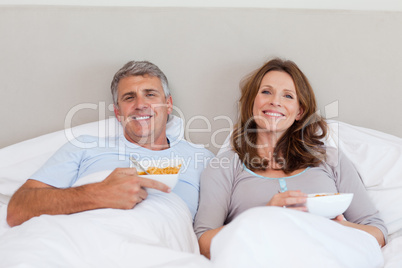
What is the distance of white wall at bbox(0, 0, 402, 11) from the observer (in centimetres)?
192

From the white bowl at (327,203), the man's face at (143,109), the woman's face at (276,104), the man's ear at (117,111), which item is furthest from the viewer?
the man's ear at (117,111)

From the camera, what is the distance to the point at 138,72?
1.77 m

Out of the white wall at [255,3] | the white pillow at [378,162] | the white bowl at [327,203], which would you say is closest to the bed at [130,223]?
the white pillow at [378,162]


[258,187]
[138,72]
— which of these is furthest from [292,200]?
[138,72]

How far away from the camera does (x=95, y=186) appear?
136 cm

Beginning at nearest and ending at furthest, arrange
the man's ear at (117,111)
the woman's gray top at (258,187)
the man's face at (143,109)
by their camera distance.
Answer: the woman's gray top at (258,187) → the man's face at (143,109) → the man's ear at (117,111)

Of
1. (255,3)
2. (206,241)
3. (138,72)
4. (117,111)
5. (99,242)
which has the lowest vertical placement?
(206,241)

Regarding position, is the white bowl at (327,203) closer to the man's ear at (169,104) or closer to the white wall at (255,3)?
the man's ear at (169,104)

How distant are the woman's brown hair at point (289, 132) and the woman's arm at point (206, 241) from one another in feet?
1.26

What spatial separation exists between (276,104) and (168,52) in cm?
62

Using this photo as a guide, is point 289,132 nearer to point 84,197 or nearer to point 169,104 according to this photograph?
point 169,104

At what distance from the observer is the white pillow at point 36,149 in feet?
5.48

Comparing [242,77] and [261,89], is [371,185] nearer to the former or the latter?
[261,89]

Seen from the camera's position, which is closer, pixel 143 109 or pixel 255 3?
pixel 143 109
